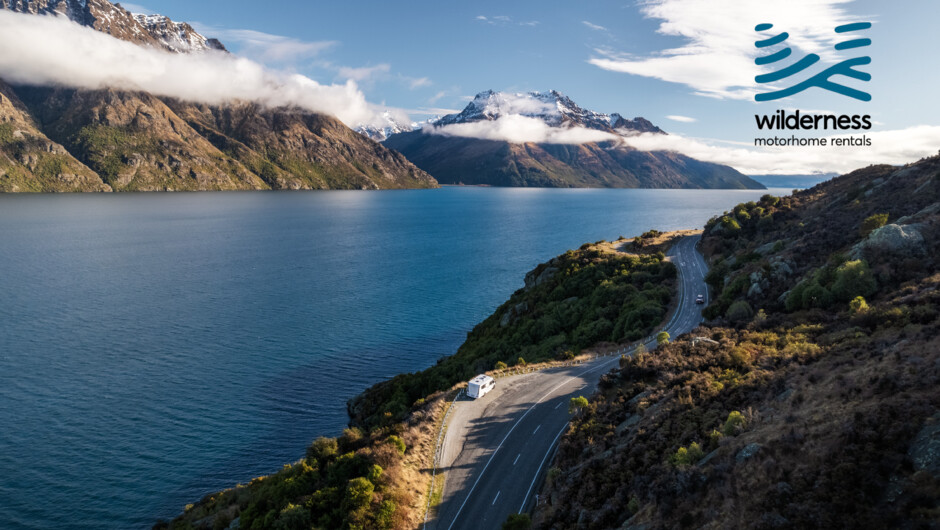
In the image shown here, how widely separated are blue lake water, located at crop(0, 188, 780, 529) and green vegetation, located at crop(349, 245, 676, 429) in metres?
7.34

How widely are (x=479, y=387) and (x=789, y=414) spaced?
21698 mm

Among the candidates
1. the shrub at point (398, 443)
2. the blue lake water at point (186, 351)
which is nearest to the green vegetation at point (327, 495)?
the shrub at point (398, 443)

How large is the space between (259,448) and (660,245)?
234ft

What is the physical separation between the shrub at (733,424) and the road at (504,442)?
1095 cm

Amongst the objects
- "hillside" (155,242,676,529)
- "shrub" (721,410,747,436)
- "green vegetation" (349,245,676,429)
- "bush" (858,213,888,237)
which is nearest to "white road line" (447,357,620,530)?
"hillside" (155,242,676,529)

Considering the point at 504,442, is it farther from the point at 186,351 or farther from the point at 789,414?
the point at 186,351

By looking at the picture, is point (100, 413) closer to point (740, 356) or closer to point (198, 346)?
point (198, 346)

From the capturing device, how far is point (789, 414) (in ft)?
64.4

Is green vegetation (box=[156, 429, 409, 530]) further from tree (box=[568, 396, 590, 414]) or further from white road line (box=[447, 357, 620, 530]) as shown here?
tree (box=[568, 396, 590, 414])

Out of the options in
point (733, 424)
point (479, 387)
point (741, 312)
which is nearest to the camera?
point (733, 424)

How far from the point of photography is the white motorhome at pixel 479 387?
121 ft

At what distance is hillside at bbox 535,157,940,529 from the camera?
14.4 m

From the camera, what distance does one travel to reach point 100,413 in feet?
165

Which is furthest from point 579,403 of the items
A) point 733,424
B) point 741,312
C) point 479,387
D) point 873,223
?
point 873,223
